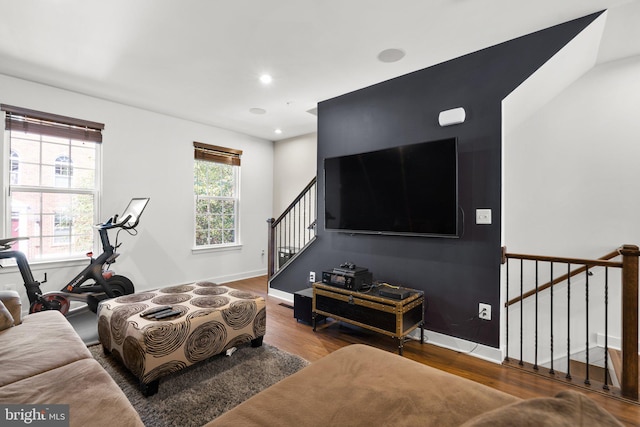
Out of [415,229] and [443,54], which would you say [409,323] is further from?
[443,54]

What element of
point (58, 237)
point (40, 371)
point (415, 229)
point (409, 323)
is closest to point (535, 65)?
point (415, 229)

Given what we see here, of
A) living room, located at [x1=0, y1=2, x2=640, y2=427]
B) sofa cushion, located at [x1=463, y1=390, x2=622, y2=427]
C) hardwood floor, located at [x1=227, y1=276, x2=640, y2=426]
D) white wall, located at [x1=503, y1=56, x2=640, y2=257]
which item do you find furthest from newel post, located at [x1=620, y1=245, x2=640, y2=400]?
sofa cushion, located at [x1=463, y1=390, x2=622, y2=427]

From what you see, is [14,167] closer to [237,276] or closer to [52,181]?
[52,181]

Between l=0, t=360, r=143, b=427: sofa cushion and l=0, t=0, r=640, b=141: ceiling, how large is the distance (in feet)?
7.67

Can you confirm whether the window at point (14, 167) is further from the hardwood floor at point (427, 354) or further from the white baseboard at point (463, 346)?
the white baseboard at point (463, 346)

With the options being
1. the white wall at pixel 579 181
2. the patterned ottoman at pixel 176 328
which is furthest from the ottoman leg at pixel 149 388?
the white wall at pixel 579 181

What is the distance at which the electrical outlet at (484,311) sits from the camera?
257cm

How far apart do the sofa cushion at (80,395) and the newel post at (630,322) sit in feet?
9.41

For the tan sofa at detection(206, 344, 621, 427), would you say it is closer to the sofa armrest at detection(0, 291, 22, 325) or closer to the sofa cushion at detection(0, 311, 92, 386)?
the sofa cushion at detection(0, 311, 92, 386)

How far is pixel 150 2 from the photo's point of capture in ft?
6.91

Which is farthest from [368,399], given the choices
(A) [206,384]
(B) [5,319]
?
(B) [5,319]

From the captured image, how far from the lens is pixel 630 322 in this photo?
6.61ft

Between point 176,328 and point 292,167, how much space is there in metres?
3.98

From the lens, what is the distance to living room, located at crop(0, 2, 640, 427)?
8.62 ft
